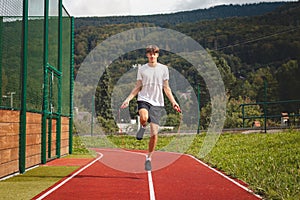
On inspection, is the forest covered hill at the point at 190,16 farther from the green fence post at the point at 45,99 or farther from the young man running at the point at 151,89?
the young man running at the point at 151,89

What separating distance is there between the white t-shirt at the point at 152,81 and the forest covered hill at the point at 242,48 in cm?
2183

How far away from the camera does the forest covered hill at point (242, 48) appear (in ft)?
129

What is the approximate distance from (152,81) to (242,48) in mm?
63265

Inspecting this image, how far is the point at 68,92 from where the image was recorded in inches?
719

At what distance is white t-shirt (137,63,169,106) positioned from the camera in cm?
885

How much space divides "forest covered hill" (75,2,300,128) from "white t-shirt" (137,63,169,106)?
2183 centimetres

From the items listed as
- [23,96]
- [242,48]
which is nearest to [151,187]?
[23,96]

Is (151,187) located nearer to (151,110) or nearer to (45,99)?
(151,110)

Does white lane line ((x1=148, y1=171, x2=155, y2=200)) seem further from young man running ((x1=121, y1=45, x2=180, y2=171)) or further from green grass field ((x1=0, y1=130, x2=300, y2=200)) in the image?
green grass field ((x1=0, y1=130, x2=300, y2=200))

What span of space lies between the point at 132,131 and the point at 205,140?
3.74 m

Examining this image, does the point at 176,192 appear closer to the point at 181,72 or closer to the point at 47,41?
the point at 47,41

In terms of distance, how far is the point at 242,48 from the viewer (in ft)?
231

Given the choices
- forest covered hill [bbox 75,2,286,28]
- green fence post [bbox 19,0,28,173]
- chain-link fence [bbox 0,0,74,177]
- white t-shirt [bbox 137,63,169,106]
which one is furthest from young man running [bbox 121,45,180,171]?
forest covered hill [bbox 75,2,286,28]

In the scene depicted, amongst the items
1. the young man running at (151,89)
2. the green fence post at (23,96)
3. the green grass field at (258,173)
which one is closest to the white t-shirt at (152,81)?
the young man running at (151,89)
